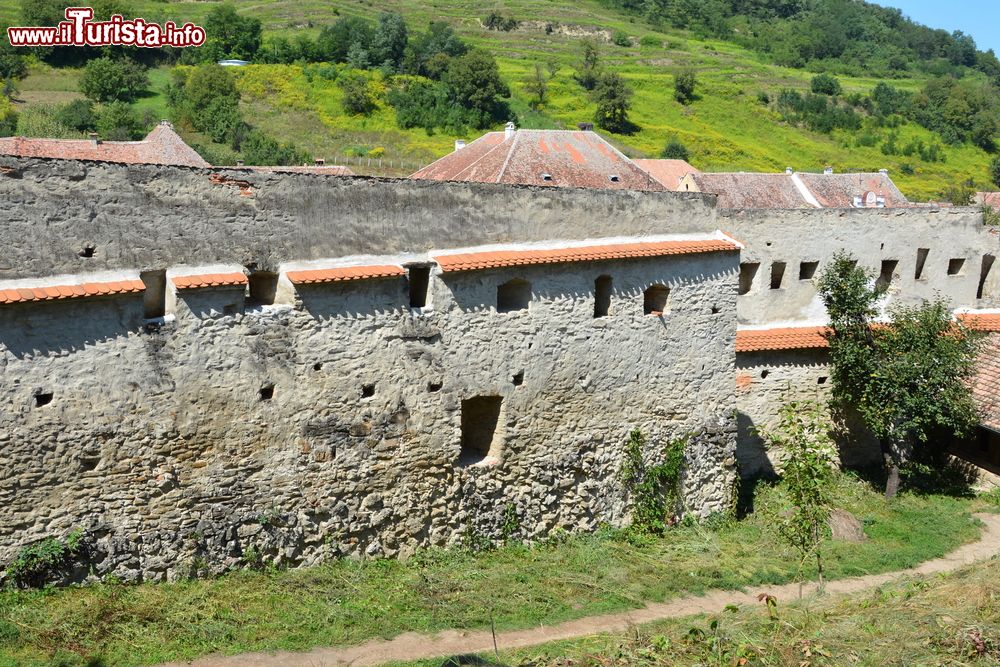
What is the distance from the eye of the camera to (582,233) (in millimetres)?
14930

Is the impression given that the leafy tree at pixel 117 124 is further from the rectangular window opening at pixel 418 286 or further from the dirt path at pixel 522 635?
the dirt path at pixel 522 635

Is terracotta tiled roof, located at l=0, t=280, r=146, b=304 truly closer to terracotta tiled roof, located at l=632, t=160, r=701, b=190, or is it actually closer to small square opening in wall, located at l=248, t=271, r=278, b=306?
small square opening in wall, located at l=248, t=271, r=278, b=306

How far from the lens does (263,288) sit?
1212 cm

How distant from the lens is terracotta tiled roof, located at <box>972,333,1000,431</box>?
Answer: 19133mm

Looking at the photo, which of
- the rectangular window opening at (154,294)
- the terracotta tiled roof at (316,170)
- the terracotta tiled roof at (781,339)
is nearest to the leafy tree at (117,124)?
the terracotta tiled roof at (316,170)

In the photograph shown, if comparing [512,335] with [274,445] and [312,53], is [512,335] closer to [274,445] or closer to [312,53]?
[274,445]

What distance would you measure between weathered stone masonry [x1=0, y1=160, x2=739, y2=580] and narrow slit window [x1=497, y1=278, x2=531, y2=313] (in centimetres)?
16

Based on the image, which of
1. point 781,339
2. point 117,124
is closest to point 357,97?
point 117,124

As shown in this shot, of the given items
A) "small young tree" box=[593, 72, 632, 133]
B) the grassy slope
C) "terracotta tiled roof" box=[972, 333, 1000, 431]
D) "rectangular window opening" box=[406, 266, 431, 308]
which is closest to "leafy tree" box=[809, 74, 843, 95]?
"small young tree" box=[593, 72, 632, 133]

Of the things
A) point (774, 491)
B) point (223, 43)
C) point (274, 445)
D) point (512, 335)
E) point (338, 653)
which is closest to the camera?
point (338, 653)

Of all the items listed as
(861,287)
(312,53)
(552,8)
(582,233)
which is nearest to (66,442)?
(582,233)

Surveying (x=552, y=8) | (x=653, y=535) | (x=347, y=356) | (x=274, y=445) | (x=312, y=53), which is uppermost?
(x=552, y=8)

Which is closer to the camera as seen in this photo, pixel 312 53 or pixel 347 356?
pixel 347 356

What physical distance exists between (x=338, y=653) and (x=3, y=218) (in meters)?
6.33
